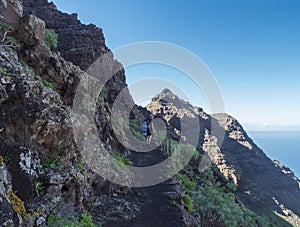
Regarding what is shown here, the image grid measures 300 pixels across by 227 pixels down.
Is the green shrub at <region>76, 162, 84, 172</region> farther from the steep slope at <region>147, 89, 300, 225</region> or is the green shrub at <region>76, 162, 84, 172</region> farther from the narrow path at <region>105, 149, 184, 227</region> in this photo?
the steep slope at <region>147, 89, 300, 225</region>

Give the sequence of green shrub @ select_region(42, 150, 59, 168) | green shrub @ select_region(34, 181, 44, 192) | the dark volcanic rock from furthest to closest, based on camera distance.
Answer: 1. the dark volcanic rock
2. green shrub @ select_region(42, 150, 59, 168)
3. green shrub @ select_region(34, 181, 44, 192)

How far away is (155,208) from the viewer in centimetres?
942

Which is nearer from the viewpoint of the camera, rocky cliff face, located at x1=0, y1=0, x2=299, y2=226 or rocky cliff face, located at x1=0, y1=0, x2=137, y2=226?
rocky cliff face, located at x1=0, y1=0, x2=137, y2=226

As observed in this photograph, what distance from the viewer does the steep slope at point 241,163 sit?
2350 inches

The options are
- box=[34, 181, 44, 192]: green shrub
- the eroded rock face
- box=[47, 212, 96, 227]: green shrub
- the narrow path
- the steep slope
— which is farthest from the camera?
the steep slope

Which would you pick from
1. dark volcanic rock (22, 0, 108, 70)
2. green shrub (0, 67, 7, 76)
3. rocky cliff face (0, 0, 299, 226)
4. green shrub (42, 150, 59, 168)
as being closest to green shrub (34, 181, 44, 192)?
rocky cliff face (0, 0, 299, 226)

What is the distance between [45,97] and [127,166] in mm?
6866

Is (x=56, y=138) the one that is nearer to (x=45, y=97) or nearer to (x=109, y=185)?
(x=45, y=97)

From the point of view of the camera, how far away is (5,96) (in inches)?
243

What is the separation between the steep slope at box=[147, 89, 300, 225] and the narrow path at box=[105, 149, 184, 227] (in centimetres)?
4834

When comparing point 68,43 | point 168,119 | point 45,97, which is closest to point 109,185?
point 45,97

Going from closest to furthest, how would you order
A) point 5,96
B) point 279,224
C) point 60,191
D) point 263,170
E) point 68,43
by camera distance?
1. point 5,96
2. point 60,191
3. point 68,43
4. point 279,224
5. point 263,170

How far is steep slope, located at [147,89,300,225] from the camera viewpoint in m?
59.7

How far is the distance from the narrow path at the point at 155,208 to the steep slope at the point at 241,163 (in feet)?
159
